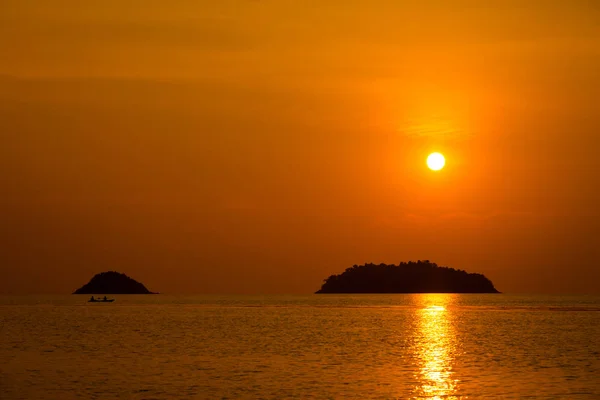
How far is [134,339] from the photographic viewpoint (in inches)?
4766

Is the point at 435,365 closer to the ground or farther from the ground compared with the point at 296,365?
closer to the ground

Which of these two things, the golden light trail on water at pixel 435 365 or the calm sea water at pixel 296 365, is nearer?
the golden light trail on water at pixel 435 365

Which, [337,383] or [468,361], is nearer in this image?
[337,383]

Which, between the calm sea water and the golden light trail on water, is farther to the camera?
the calm sea water

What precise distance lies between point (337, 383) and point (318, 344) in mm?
42501

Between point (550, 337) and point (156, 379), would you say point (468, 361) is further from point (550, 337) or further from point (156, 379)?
point (550, 337)

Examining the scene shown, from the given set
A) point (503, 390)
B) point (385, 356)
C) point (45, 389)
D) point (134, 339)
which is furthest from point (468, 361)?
point (134, 339)

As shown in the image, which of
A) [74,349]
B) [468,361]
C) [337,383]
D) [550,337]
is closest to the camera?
[337,383]

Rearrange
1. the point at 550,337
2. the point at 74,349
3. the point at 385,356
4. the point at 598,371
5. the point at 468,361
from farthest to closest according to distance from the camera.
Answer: the point at 550,337 < the point at 74,349 < the point at 385,356 < the point at 468,361 < the point at 598,371

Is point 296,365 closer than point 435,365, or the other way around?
point 296,365

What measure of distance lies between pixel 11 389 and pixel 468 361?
45601mm

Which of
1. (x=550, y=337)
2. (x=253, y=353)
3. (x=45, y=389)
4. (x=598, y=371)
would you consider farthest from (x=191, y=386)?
(x=550, y=337)

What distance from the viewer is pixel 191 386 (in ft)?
221

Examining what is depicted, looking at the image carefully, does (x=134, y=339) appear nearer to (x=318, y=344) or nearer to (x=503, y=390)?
(x=318, y=344)
